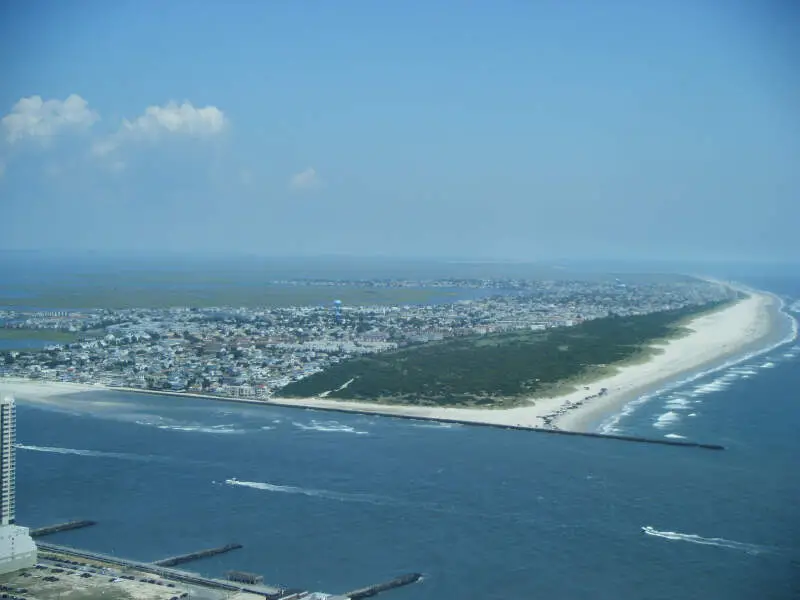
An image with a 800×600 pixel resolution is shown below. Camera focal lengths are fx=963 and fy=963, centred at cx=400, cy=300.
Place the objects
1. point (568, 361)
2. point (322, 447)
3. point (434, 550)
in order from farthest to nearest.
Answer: point (568, 361), point (322, 447), point (434, 550)

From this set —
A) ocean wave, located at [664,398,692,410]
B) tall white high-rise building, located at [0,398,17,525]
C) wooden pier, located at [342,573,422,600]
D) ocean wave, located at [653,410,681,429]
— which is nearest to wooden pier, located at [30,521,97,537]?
tall white high-rise building, located at [0,398,17,525]

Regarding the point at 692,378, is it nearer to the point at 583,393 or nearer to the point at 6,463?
the point at 583,393

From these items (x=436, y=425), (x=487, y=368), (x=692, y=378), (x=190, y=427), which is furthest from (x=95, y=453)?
(x=692, y=378)

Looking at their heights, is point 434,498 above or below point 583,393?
below

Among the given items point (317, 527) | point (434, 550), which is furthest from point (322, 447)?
point (434, 550)

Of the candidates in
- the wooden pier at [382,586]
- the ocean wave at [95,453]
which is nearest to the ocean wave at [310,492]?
the ocean wave at [95,453]

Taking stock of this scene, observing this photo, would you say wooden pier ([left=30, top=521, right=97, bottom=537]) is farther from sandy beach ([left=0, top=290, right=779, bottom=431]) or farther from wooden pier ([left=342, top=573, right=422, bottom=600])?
wooden pier ([left=342, top=573, right=422, bottom=600])

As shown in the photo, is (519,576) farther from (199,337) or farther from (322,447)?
(199,337)
